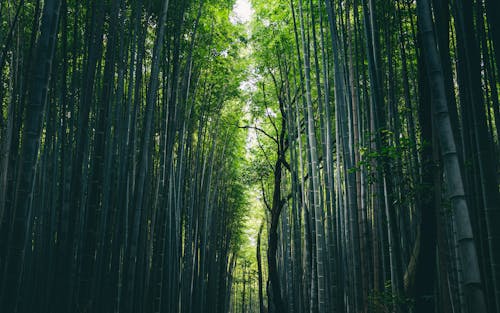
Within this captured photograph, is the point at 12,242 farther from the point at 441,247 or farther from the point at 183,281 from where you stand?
the point at 183,281

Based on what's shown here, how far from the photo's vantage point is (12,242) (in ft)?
6.51

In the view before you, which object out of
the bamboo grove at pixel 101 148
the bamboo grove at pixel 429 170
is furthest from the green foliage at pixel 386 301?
the bamboo grove at pixel 101 148

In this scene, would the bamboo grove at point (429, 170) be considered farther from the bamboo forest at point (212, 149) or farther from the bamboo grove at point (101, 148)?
the bamboo grove at point (101, 148)

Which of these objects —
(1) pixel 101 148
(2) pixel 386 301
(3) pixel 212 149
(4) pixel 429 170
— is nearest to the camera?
(4) pixel 429 170

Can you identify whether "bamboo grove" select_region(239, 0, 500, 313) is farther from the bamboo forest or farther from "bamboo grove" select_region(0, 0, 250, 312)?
"bamboo grove" select_region(0, 0, 250, 312)

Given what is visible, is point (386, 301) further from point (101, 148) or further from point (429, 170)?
point (101, 148)

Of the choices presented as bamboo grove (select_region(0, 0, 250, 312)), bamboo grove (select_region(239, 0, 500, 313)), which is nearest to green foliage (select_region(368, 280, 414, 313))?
bamboo grove (select_region(239, 0, 500, 313))

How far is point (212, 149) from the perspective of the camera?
7.61 metres

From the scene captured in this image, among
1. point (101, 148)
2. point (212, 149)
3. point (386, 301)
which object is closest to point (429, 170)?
point (386, 301)

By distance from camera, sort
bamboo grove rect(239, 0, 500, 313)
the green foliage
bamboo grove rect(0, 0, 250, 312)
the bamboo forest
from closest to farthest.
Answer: bamboo grove rect(239, 0, 500, 313), the bamboo forest, the green foliage, bamboo grove rect(0, 0, 250, 312)

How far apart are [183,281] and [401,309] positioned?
447 centimetres

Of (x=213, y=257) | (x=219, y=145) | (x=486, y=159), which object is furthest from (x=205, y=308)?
(x=486, y=159)

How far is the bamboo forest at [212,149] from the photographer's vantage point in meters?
2.10

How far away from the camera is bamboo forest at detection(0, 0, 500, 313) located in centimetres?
210
